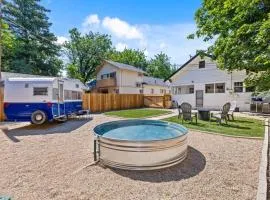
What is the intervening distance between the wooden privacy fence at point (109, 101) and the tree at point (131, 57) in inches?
798

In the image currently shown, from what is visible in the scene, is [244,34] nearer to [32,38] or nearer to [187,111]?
[187,111]

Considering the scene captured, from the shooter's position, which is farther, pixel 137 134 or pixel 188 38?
pixel 188 38

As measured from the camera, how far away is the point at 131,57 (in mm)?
54125

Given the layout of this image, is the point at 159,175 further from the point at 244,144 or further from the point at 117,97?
the point at 117,97

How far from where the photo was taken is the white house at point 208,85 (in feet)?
71.9

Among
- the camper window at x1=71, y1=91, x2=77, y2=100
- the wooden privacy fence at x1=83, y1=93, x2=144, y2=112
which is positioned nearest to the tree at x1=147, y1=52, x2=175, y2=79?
the wooden privacy fence at x1=83, y1=93, x2=144, y2=112

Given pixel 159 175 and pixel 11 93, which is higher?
pixel 11 93

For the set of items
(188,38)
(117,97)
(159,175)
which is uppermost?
(188,38)

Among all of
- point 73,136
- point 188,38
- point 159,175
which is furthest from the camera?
point 188,38

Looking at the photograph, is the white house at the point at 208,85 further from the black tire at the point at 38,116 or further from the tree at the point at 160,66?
the tree at the point at 160,66

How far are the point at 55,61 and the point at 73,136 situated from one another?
31.1m

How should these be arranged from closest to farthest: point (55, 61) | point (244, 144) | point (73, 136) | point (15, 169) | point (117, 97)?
point (15, 169) < point (244, 144) < point (73, 136) < point (117, 97) < point (55, 61)

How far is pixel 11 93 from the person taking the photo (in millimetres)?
11984

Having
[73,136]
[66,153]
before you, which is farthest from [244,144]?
[73,136]
